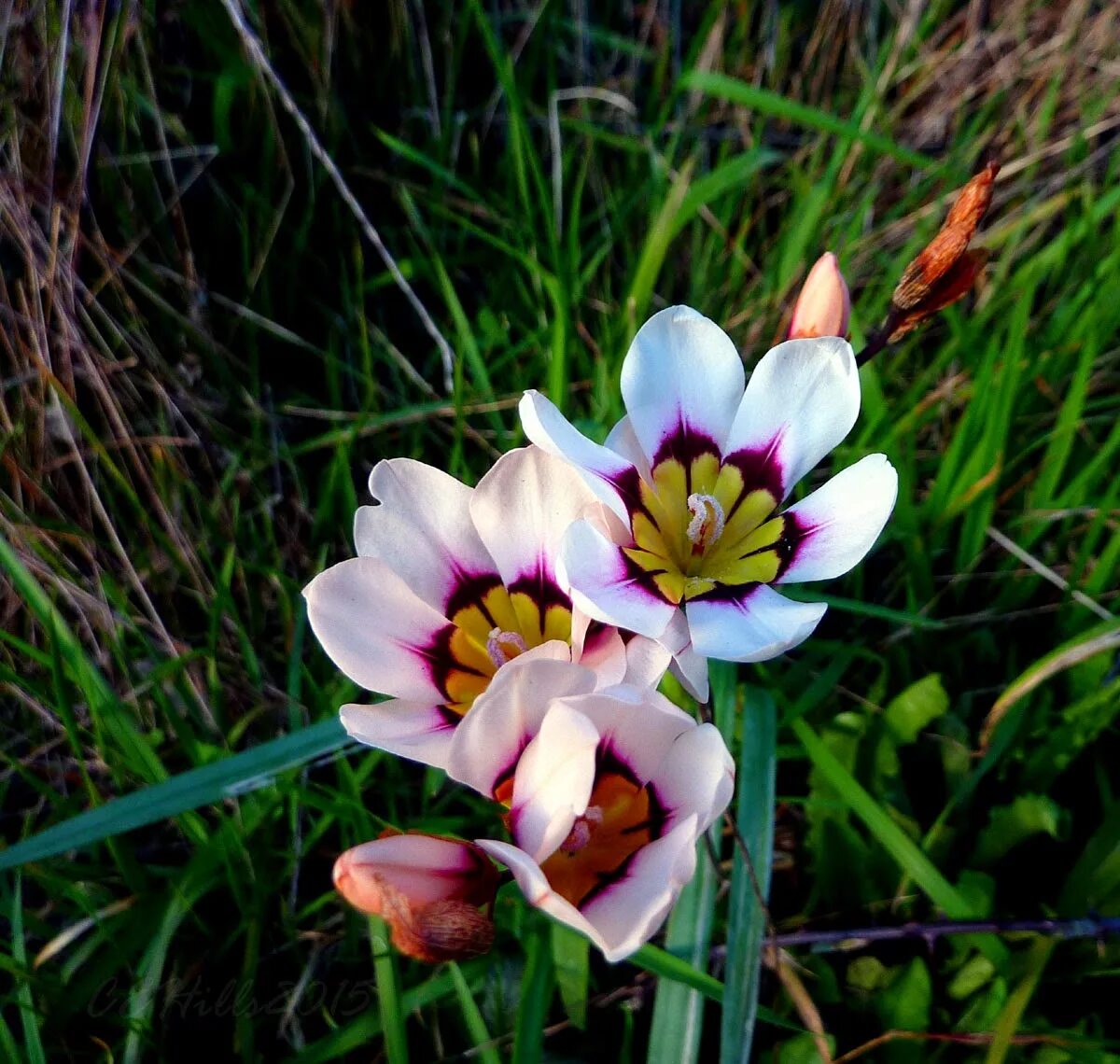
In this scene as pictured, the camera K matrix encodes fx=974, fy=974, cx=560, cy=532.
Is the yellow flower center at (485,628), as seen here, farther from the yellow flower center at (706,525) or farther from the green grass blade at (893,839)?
the green grass blade at (893,839)

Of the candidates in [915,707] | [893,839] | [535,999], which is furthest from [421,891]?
[915,707]

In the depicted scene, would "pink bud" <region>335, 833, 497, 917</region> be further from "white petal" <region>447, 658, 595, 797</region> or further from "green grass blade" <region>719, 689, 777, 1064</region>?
"green grass blade" <region>719, 689, 777, 1064</region>

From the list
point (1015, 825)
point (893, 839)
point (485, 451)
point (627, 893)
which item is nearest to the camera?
point (627, 893)

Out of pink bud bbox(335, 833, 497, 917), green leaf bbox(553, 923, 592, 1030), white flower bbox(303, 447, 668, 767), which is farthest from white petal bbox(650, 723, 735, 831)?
green leaf bbox(553, 923, 592, 1030)

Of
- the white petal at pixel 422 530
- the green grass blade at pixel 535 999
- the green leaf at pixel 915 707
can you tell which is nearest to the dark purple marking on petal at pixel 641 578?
the white petal at pixel 422 530

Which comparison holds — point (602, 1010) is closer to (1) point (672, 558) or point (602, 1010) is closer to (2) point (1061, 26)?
(1) point (672, 558)

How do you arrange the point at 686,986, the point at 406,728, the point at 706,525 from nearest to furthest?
the point at 406,728 → the point at 686,986 → the point at 706,525

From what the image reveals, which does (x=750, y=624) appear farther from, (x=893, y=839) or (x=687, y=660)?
(x=893, y=839)
